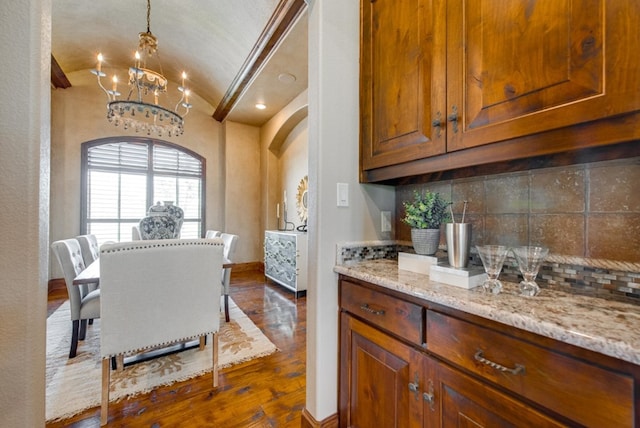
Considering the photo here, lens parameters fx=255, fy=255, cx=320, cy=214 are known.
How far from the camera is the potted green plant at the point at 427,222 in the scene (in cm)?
120

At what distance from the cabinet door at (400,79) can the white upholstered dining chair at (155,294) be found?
1.24m

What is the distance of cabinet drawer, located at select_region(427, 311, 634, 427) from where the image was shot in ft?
1.73

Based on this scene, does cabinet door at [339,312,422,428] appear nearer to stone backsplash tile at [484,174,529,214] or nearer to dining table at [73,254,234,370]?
stone backsplash tile at [484,174,529,214]

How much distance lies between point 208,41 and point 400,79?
3.21 metres

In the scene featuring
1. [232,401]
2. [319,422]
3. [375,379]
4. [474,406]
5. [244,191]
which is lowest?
[232,401]

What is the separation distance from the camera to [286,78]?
11.4ft

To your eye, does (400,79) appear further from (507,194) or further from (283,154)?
(283,154)

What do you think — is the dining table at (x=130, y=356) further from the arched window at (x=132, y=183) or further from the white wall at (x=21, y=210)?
the arched window at (x=132, y=183)

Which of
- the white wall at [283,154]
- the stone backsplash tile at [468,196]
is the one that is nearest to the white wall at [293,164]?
the white wall at [283,154]

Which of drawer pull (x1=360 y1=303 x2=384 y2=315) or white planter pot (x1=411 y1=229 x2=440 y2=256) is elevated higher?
white planter pot (x1=411 y1=229 x2=440 y2=256)

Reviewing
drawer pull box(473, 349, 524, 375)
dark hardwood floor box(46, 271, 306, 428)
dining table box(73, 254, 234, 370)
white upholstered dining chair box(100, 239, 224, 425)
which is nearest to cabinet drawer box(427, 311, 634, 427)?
drawer pull box(473, 349, 524, 375)

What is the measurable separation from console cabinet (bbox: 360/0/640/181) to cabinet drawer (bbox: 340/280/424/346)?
584 mm

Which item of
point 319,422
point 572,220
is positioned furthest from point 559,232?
point 319,422

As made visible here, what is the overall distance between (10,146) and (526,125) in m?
1.50
